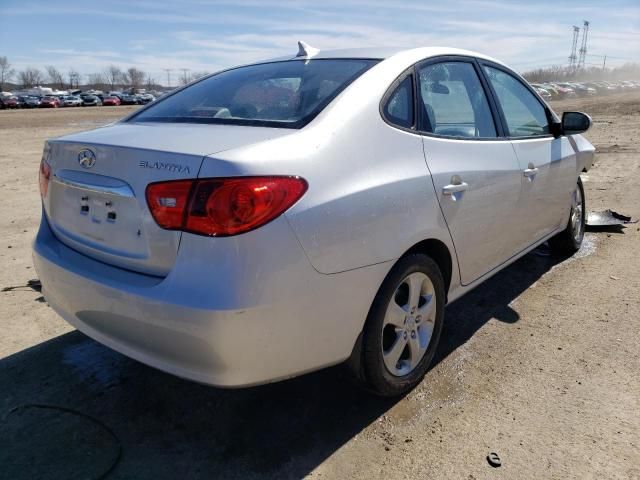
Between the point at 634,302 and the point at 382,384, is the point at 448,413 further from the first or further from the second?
the point at 634,302

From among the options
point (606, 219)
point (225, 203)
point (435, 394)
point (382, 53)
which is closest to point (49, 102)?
point (606, 219)

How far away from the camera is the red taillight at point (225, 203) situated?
190 centimetres

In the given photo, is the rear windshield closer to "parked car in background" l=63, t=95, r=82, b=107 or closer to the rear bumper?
the rear bumper

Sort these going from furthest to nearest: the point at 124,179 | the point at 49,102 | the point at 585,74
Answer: the point at 585,74 < the point at 49,102 < the point at 124,179

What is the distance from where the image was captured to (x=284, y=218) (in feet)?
6.37

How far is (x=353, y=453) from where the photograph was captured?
235 cm

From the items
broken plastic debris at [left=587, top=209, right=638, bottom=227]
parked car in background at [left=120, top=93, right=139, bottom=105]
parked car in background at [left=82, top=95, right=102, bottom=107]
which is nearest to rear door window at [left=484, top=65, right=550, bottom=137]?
broken plastic debris at [left=587, top=209, right=638, bottom=227]

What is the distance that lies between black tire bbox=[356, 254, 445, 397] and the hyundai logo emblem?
4.37ft

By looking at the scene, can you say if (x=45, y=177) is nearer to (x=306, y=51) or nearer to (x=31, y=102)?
(x=306, y=51)

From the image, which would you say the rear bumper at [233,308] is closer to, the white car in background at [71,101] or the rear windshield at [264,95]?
the rear windshield at [264,95]

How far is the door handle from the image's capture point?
2.65 metres

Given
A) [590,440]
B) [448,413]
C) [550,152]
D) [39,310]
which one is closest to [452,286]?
[448,413]

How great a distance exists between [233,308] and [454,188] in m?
1.36

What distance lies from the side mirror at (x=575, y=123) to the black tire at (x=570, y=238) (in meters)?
0.79
